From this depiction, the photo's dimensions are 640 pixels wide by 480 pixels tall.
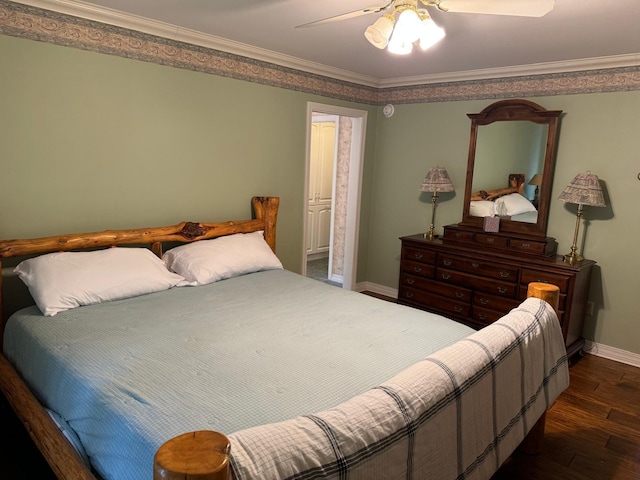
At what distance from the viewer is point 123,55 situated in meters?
2.88

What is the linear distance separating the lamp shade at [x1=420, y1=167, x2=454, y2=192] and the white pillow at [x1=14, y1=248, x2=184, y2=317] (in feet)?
8.36

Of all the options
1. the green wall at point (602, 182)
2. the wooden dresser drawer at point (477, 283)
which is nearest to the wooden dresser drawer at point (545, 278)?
the wooden dresser drawer at point (477, 283)

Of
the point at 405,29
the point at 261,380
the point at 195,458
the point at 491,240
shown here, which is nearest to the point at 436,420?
the point at 261,380

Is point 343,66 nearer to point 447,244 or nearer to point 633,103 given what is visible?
point 447,244

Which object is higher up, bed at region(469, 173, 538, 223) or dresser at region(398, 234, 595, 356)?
bed at region(469, 173, 538, 223)

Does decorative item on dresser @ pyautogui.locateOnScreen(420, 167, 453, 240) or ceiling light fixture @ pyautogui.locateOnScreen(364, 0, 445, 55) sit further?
decorative item on dresser @ pyautogui.locateOnScreen(420, 167, 453, 240)

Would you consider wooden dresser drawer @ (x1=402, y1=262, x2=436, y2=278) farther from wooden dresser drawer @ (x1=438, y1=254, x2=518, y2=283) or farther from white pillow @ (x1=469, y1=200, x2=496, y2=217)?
white pillow @ (x1=469, y1=200, x2=496, y2=217)

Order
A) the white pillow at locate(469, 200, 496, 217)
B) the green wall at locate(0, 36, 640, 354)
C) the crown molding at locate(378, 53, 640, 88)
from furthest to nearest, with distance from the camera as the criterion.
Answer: the white pillow at locate(469, 200, 496, 217) → the crown molding at locate(378, 53, 640, 88) → the green wall at locate(0, 36, 640, 354)

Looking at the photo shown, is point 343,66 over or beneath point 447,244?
over

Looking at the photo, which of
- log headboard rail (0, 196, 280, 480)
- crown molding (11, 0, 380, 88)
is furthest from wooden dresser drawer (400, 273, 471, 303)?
crown molding (11, 0, 380, 88)

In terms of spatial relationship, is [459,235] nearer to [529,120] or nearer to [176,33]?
[529,120]

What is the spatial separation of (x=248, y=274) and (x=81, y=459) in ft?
5.85

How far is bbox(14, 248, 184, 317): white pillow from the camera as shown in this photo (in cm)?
234

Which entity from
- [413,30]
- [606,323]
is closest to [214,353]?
[413,30]
